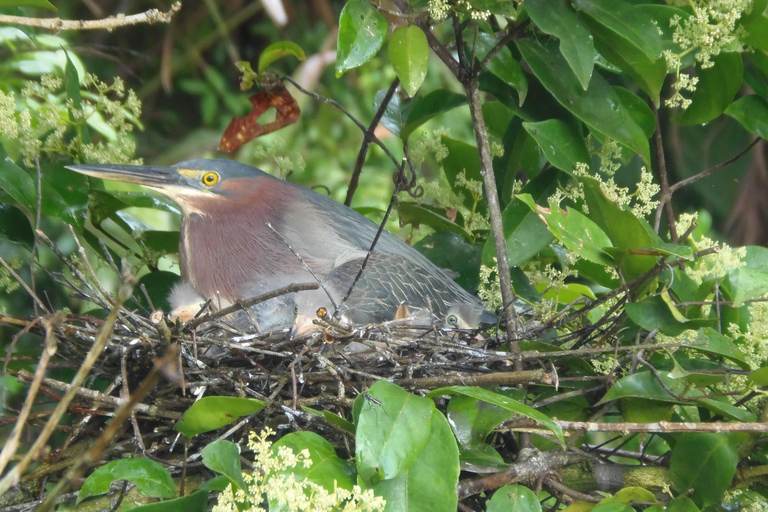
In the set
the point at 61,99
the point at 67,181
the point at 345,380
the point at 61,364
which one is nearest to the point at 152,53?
the point at 61,99

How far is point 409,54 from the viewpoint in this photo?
1328mm

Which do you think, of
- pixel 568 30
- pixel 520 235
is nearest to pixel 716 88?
pixel 568 30

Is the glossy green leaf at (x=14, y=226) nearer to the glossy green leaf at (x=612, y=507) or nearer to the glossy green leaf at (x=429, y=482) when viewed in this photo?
Answer: the glossy green leaf at (x=429, y=482)

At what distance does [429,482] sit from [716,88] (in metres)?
1.04

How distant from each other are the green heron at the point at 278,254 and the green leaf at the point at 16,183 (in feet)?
0.81

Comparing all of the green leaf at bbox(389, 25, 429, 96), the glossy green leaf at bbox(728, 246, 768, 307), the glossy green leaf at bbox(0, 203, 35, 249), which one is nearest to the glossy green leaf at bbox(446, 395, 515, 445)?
the glossy green leaf at bbox(728, 246, 768, 307)

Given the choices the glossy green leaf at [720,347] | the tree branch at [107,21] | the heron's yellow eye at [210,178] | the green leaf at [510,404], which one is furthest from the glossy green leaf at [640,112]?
the heron's yellow eye at [210,178]

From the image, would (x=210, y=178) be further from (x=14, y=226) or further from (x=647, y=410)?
(x=647, y=410)

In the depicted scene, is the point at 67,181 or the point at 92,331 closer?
the point at 92,331

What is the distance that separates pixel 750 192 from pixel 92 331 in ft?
8.20

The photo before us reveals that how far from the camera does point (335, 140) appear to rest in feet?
13.4

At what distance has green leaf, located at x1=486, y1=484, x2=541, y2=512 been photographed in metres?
1.09

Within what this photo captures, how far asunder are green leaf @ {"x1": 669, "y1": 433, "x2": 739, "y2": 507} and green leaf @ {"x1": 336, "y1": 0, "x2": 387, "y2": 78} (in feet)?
2.80

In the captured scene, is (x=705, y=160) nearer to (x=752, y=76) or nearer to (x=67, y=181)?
(x=752, y=76)
